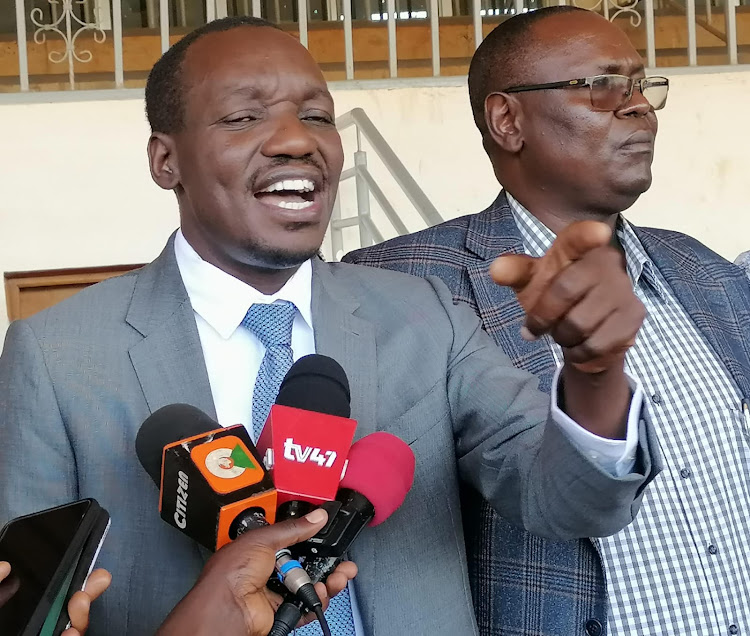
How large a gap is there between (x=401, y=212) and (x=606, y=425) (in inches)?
138

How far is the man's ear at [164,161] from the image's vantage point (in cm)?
175

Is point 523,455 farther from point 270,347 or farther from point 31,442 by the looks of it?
point 31,442

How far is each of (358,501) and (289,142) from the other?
607 mm

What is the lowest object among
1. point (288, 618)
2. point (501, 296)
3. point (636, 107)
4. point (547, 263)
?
point (288, 618)

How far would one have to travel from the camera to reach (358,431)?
1571 millimetres

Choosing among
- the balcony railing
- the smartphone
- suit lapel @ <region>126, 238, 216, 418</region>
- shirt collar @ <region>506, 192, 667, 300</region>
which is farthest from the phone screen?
the balcony railing

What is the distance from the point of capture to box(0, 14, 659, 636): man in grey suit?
1.46 m

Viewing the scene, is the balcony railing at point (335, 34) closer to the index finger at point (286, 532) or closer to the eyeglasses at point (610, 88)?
the eyeglasses at point (610, 88)

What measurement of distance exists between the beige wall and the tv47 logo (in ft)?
11.2

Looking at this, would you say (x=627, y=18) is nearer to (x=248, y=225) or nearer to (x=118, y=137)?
(x=118, y=137)

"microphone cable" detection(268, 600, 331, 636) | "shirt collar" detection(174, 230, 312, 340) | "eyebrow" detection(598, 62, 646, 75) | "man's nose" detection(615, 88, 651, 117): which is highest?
"eyebrow" detection(598, 62, 646, 75)

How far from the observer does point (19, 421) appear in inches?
58.7

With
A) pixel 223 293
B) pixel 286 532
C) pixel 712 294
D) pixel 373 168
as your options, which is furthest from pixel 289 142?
pixel 373 168

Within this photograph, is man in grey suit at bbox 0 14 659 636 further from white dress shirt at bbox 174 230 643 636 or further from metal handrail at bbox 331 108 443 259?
metal handrail at bbox 331 108 443 259
